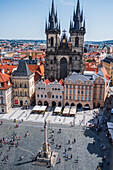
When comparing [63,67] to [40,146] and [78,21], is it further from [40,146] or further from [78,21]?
[40,146]

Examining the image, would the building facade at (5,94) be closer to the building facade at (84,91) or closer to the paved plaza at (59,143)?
the paved plaza at (59,143)

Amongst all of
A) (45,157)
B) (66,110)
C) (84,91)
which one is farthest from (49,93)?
(45,157)

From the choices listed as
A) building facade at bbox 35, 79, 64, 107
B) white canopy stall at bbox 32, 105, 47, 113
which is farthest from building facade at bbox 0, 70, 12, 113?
building facade at bbox 35, 79, 64, 107

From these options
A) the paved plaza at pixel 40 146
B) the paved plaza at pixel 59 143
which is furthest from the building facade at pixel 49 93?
the paved plaza at pixel 40 146

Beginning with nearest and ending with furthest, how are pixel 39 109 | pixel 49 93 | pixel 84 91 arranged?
pixel 39 109, pixel 84 91, pixel 49 93

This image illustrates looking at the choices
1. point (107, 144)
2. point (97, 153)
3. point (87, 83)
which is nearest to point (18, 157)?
point (97, 153)
